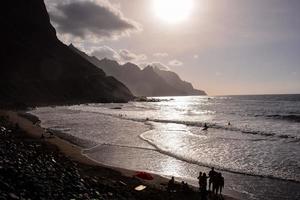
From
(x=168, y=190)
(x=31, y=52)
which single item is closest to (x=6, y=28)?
(x=31, y=52)

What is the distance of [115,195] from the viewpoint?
54.3 feet

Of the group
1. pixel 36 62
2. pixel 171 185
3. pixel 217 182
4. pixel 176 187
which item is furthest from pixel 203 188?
pixel 36 62

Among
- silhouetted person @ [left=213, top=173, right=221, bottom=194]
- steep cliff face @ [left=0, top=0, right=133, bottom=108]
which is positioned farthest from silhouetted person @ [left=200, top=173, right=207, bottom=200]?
steep cliff face @ [left=0, top=0, right=133, bottom=108]

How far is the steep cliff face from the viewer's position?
151 meters

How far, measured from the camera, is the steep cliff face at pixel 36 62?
495 ft

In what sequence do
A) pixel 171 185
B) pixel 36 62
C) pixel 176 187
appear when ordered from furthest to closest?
1. pixel 36 62
2. pixel 176 187
3. pixel 171 185

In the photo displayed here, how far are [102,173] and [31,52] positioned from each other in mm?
158549

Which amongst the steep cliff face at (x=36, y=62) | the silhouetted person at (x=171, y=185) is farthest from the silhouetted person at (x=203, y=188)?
the steep cliff face at (x=36, y=62)

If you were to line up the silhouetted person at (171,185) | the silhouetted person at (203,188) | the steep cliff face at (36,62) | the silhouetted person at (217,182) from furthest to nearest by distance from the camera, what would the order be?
the steep cliff face at (36,62), the silhouetted person at (217,182), the silhouetted person at (171,185), the silhouetted person at (203,188)

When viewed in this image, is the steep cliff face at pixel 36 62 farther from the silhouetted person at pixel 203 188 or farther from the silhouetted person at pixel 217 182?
the silhouetted person at pixel 203 188

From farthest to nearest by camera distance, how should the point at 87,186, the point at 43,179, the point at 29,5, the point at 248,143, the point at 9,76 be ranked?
the point at 29,5 → the point at 9,76 → the point at 248,143 → the point at 87,186 → the point at 43,179

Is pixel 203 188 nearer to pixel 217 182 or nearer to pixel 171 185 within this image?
pixel 217 182

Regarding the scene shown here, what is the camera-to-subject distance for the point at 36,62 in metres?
169

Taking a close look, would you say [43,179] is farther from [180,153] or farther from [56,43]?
[56,43]
